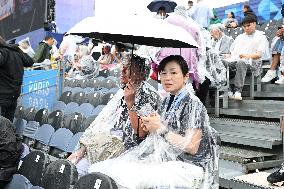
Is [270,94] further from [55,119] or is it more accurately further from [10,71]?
[10,71]

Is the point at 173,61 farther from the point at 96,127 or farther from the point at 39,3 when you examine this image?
the point at 39,3

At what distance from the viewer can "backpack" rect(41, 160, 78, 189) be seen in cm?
262

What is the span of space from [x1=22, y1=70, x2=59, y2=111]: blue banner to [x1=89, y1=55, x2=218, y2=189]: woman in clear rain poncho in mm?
4708

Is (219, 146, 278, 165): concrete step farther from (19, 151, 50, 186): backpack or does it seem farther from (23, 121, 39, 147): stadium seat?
(23, 121, 39, 147): stadium seat

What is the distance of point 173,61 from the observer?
260cm

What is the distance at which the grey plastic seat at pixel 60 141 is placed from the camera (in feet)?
14.6

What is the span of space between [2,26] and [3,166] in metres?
16.4

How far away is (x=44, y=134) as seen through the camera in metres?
→ 4.99

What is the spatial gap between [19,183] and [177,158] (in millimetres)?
1199

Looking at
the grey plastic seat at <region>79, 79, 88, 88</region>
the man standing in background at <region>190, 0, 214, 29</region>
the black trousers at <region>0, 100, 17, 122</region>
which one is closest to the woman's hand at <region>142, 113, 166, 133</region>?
the black trousers at <region>0, 100, 17, 122</region>

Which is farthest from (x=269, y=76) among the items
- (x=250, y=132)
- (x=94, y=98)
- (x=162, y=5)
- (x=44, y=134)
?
(x=44, y=134)

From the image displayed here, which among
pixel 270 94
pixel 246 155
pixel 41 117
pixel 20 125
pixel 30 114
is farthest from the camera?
pixel 30 114

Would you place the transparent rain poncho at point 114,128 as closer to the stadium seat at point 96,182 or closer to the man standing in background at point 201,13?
the stadium seat at point 96,182

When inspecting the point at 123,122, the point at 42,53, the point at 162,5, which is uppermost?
the point at 162,5
